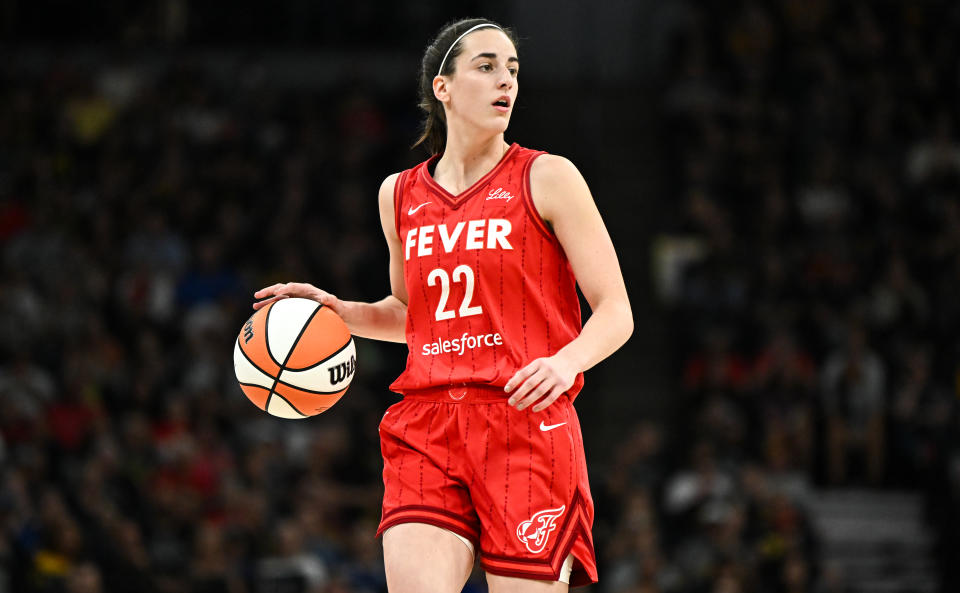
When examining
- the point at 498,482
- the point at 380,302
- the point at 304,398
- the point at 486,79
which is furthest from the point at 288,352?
the point at 486,79

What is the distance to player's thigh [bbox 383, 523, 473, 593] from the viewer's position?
3896 mm

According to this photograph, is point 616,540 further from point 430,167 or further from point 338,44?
point 338,44

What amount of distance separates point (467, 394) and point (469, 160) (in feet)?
2.79

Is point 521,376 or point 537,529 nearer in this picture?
point 521,376

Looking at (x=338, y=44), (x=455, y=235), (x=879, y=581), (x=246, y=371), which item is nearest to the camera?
(x=455, y=235)

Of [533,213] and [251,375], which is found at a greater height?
[533,213]

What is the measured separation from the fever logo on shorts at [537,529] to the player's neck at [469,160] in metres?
1.15

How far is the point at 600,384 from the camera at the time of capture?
1353 centimetres

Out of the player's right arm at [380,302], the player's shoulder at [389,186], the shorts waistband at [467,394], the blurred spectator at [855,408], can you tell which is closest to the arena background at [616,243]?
the blurred spectator at [855,408]

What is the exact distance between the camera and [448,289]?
416 cm

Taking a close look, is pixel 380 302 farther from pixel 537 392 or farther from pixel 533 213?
Answer: pixel 537 392

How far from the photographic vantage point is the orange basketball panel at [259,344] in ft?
14.6

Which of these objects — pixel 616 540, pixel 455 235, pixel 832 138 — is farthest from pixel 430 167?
pixel 832 138

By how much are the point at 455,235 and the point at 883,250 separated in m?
9.85
